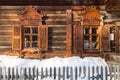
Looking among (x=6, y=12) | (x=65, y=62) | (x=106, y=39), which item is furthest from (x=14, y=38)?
(x=106, y=39)

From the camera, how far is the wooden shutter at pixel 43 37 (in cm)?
1433

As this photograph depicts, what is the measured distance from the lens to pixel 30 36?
1455 centimetres

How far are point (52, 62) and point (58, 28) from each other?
2001 mm

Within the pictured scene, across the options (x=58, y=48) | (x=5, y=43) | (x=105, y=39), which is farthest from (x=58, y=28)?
(x=5, y=43)

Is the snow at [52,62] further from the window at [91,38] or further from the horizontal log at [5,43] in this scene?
the window at [91,38]

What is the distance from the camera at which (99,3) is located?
47.8ft

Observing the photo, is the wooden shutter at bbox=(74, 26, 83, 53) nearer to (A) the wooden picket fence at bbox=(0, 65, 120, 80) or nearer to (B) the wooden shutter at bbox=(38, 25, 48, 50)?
(B) the wooden shutter at bbox=(38, 25, 48, 50)

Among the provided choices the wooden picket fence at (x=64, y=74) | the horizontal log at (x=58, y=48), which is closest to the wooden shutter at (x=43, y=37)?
the horizontal log at (x=58, y=48)

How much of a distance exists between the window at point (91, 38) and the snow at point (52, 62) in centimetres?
80

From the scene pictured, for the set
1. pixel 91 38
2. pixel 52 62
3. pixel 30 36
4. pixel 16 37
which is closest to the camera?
pixel 52 62

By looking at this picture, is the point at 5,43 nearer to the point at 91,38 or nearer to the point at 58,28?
the point at 58,28

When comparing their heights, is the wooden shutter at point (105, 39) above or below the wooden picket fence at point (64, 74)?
above

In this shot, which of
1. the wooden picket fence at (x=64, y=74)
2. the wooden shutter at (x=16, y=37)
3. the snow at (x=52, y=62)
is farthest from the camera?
the wooden shutter at (x=16, y=37)

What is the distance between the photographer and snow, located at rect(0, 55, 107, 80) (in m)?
13.3
